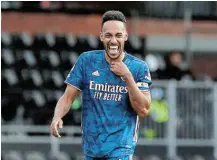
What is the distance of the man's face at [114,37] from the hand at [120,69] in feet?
0.24

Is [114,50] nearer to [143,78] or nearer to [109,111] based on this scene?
[143,78]

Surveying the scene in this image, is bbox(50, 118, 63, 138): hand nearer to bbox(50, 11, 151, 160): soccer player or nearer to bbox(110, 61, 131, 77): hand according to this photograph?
bbox(50, 11, 151, 160): soccer player

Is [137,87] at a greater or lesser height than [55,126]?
greater

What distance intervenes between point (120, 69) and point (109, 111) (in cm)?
38

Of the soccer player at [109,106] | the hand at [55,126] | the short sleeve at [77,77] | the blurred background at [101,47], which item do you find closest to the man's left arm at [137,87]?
the soccer player at [109,106]

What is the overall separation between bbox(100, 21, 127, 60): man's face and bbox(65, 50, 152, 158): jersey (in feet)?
0.58

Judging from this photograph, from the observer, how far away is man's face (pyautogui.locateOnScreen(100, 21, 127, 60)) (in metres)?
6.10

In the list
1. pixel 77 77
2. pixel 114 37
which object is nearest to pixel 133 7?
pixel 77 77

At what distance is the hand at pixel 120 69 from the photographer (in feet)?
19.7

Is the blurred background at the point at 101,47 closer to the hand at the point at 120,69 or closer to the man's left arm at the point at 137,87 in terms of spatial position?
the man's left arm at the point at 137,87

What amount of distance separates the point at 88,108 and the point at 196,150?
25.7 ft

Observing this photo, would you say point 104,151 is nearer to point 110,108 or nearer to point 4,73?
point 110,108

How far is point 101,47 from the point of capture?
15922 mm

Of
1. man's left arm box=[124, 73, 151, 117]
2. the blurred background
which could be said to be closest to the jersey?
man's left arm box=[124, 73, 151, 117]
